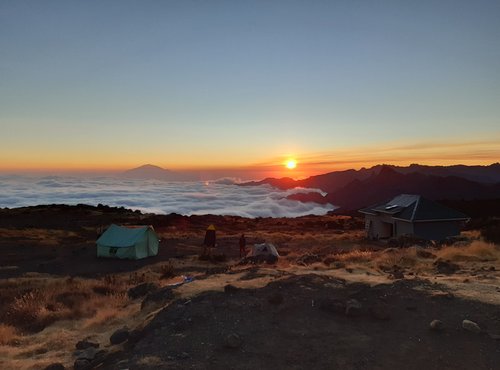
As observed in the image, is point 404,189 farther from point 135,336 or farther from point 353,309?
point 135,336

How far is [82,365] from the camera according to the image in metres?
8.21

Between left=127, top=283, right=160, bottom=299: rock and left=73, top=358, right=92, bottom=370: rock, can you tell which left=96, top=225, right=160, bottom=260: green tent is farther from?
left=73, top=358, right=92, bottom=370: rock

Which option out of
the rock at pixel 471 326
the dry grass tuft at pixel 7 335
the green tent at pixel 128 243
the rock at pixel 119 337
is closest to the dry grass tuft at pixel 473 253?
the rock at pixel 471 326

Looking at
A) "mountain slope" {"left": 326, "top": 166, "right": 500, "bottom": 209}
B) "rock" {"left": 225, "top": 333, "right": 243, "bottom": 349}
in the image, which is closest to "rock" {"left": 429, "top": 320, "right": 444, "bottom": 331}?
"rock" {"left": 225, "top": 333, "right": 243, "bottom": 349}

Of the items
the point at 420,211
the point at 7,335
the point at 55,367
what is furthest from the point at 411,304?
the point at 420,211

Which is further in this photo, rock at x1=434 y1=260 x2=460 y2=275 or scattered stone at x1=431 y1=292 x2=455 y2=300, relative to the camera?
rock at x1=434 y1=260 x2=460 y2=275

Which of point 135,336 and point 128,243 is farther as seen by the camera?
point 128,243

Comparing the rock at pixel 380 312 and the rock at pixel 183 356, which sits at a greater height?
the rock at pixel 380 312

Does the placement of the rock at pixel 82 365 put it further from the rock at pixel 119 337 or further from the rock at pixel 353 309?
the rock at pixel 353 309

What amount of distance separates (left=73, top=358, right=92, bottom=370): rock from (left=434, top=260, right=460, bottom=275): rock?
12.5 m

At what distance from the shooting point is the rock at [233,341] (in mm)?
8180

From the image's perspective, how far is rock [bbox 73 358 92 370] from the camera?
26.8ft

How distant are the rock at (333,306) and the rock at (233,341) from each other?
265 cm

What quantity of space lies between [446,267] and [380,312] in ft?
26.7
